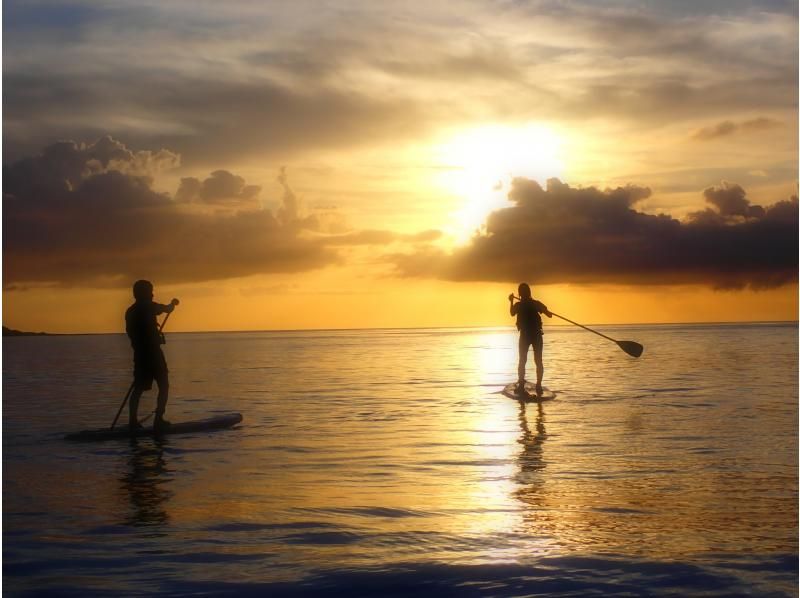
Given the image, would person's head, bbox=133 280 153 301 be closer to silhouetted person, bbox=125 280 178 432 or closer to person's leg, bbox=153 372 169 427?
silhouetted person, bbox=125 280 178 432

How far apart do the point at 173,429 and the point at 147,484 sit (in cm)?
498

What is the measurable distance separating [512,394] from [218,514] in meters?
13.4

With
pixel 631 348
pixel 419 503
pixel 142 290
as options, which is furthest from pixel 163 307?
pixel 631 348

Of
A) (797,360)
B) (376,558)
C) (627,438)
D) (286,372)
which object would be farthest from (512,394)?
(797,360)

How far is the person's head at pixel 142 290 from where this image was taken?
15672mm

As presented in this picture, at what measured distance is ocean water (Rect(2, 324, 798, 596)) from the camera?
7.18 m

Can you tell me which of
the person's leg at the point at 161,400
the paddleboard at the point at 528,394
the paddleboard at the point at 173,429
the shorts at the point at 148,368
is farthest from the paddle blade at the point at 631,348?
the shorts at the point at 148,368

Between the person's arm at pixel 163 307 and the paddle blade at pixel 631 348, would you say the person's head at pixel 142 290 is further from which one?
the paddle blade at pixel 631 348

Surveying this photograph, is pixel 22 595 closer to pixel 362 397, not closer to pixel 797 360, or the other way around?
pixel 362 397

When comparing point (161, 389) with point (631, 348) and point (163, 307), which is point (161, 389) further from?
point (631, 348)

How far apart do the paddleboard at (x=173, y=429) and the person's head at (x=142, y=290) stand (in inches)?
88.6

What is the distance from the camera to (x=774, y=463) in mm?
12172

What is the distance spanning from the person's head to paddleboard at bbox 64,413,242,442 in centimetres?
225

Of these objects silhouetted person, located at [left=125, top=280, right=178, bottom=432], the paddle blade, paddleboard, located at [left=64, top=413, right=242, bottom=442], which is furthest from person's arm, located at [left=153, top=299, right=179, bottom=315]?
the paddle blade
